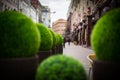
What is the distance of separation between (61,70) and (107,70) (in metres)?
0.99

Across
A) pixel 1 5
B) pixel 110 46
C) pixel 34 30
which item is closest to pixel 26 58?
pixel 34 30

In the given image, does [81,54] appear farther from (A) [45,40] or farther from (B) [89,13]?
(B) [89,13]

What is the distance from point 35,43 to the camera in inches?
190

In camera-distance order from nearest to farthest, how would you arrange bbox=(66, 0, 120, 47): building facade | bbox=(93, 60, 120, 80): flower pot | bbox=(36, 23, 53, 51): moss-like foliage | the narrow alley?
bbox=(93, 60, 120, 80): flower pot
bbox=(36, 23, 53, 51): moss-like foliage
the narrow alley
bbox=(66, 0, 120, 47): building facade

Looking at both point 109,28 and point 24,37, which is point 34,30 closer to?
point 24,37

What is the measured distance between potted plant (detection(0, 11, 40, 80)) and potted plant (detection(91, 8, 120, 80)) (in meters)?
1.00

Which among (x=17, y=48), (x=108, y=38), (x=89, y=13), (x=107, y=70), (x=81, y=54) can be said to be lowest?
(x=81, y=54)

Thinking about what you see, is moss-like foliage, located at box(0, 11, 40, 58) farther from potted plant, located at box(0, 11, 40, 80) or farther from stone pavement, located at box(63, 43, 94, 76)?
stone pavement, located at box(63, 43, 94, 76)

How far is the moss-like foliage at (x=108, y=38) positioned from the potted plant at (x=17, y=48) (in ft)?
3.32

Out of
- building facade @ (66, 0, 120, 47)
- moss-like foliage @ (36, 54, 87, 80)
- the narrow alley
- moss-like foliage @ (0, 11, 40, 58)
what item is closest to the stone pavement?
the narrow alley

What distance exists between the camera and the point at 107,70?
13.3ft

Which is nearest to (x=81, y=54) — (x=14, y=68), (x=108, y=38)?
(x=14, y=68)

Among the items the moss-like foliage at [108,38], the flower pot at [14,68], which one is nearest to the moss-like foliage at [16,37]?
the flower pot at [14,68]

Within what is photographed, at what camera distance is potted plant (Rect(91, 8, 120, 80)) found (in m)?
4.02
